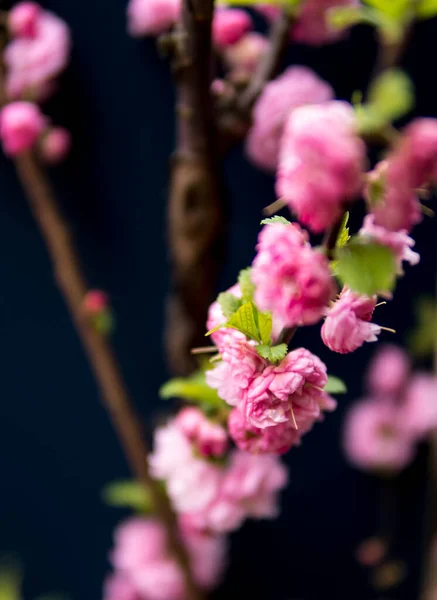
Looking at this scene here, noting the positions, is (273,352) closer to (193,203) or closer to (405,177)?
(405,177)

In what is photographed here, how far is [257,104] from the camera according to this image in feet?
2.36

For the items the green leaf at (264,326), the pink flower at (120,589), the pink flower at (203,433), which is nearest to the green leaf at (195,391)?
the pink flower at (203,433)

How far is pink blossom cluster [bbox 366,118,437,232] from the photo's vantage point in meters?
0.31

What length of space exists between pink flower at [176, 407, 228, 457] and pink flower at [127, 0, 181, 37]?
1.64 ft

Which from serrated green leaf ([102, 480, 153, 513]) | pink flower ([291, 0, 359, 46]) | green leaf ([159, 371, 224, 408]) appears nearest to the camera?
green leaf ([159, 371, 224, 408])

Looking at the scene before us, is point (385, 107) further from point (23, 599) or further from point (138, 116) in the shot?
point (23, 599)

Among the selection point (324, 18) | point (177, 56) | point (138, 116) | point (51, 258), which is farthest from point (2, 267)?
point (324, 18)

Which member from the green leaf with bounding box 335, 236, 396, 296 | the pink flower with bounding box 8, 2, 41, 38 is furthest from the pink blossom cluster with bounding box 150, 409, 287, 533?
the pink flower with bounding box 8, 2, 41, 38

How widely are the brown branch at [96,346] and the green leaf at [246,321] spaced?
1.66 ft

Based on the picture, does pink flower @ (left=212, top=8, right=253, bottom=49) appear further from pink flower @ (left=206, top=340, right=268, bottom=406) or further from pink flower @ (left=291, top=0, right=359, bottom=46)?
pink flower @ (left=206, top=340, right=268, bottom=406)

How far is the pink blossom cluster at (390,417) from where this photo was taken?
106 cm

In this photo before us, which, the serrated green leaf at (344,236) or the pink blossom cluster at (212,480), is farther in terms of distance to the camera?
the pink blossom cluster at (212,480)

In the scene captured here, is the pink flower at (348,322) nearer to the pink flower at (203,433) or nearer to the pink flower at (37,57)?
the pink flower at (203,433)

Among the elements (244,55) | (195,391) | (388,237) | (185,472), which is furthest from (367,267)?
(244,55)
